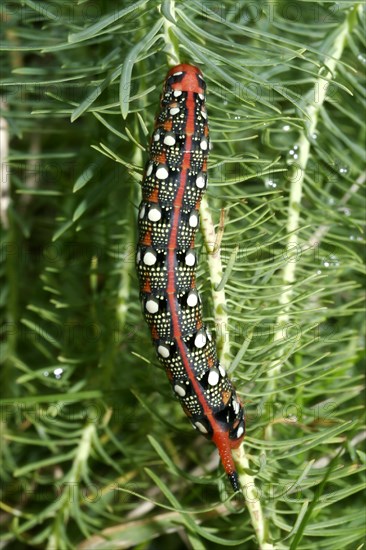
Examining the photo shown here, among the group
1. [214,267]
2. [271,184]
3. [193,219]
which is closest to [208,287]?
[214,267]

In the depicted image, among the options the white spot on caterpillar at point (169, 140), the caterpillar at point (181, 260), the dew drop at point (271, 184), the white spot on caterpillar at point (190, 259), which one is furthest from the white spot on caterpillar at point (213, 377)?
the dew drop at point (271, 184)

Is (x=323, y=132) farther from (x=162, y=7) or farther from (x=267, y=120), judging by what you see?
(x=162, y=7)

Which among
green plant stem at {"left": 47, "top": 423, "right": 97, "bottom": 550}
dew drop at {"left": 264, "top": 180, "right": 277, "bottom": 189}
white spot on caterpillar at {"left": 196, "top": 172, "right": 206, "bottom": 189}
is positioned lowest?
green plant stem at {"left": 47, "top": 423, "right": 97, "bottom": 550}

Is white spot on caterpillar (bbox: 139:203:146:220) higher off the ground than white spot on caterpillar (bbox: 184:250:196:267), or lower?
higher

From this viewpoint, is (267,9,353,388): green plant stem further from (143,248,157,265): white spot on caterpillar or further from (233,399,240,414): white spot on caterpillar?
(143,248,157,265): white spot on caterpillar

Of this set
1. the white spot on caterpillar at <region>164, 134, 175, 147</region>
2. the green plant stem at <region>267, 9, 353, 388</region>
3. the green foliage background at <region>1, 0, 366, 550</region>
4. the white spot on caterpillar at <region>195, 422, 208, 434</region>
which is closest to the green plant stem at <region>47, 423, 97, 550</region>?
the green foliage background at <region>1, 0, 366, 550</region>

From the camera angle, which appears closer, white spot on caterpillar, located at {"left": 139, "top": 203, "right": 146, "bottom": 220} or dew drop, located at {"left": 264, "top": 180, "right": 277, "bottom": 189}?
white spot on caterpillar, located at {"left": 139, "top": 203, "right": 146, "bottom": 220}

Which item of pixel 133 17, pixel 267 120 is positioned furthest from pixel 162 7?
pixel 267 120

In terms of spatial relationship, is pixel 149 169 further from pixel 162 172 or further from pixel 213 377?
pixel 213 377
